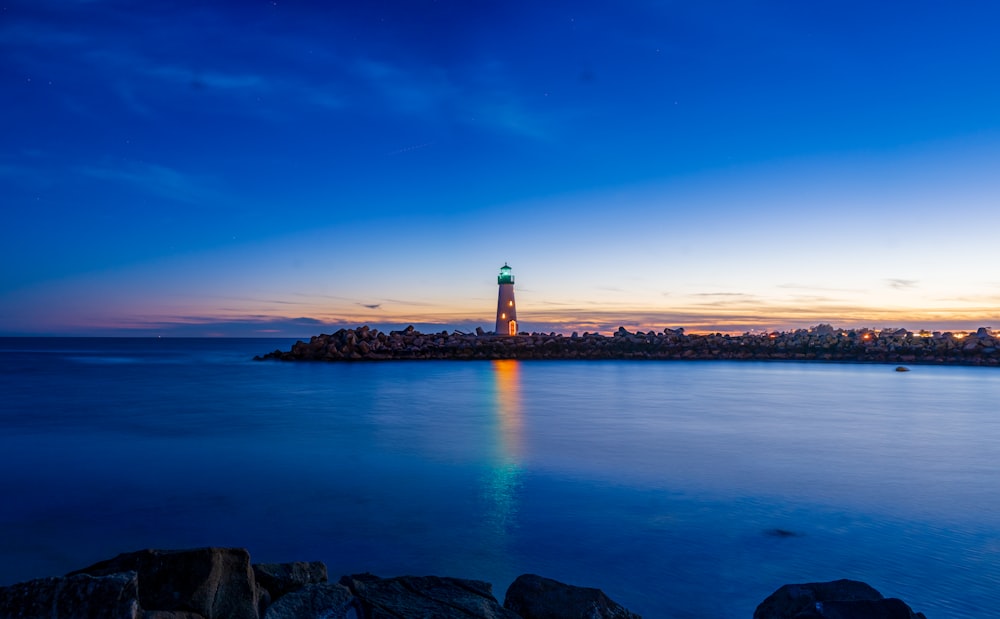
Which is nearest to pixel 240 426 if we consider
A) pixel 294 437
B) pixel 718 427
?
pixel 294 437

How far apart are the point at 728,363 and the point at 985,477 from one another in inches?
978

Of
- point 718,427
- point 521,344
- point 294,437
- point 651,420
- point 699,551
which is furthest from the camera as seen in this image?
point 521,344

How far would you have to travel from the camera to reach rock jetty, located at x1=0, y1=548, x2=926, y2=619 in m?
2.24

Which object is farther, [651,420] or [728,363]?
[728,363]

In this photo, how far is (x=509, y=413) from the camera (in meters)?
12.4

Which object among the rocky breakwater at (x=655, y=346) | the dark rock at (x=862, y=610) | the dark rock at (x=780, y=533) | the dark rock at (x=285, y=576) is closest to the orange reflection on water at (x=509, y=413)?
the dark rock at (x=780, y=533)

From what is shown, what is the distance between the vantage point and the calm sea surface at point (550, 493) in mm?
4035

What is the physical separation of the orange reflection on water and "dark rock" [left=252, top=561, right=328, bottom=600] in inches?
177

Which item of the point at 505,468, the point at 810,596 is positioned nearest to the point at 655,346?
the point at 505,468

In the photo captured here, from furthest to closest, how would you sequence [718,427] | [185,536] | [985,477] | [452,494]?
1. [718,427]
2. [985,477]
3. [452,494]
4. [185,536]

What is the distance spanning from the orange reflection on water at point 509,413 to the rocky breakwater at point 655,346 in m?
8.11

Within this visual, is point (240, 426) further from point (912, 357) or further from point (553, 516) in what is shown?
point (912, 357)

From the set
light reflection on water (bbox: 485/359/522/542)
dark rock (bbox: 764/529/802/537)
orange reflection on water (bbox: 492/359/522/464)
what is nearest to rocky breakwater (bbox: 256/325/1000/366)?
orange reflection on water (bbox: 492/359/522/464)

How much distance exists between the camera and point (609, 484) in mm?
6254
